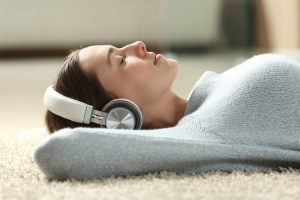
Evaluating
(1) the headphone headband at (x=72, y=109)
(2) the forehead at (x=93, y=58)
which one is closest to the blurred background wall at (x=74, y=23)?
(2) the forehead at (x=93, y=58)

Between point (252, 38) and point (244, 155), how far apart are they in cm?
379

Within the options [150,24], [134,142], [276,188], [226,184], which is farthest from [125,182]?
[150,24]

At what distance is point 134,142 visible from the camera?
0.87m

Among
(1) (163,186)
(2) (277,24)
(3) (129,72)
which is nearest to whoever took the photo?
(1) (163,186)

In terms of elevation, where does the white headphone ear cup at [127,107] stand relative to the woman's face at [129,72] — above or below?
below

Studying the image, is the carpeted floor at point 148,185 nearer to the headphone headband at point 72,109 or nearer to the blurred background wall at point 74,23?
the headphone headband at point 72,109

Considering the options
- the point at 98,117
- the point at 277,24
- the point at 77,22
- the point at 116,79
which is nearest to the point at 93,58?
the point at 116,79

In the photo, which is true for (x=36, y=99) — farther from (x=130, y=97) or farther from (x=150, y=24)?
(x=150, y=24)

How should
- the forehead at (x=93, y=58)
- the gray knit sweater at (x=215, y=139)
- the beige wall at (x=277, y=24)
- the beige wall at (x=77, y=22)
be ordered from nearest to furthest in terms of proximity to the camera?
the gray knit sweater at (x=215, y=139) → the forehead at (x=93, y=58) → the beige wall at (x=277, y=24) → the beige wall at (x=77, y=22)

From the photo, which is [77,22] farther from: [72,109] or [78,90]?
[72,109]

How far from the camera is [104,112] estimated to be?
101cm

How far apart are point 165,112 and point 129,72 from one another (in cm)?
18

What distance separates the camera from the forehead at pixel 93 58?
3.60 ft

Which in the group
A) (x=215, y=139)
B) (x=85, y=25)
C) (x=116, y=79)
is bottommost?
(x=85, y=25)
